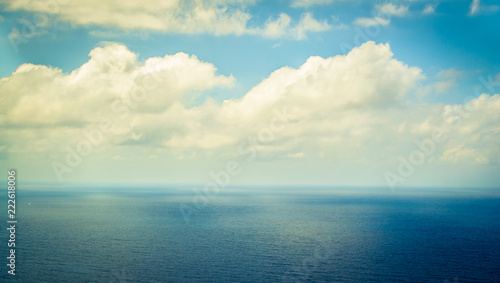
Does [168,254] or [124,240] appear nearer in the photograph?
[168,254]

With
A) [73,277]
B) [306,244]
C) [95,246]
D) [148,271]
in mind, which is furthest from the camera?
[306,244]

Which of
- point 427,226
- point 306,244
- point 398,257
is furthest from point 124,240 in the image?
point 427,226

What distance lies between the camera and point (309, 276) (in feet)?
209

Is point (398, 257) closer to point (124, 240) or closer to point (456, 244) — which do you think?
point (456, 244)

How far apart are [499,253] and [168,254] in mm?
82529

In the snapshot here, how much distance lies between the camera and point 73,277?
2397 inches

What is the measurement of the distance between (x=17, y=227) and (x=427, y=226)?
15282 centimetres

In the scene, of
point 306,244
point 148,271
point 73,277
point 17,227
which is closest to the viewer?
point 73,277

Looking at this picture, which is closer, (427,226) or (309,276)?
(309,276)

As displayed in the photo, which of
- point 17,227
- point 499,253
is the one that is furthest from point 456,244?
point 17,227

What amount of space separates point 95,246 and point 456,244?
100302 mm

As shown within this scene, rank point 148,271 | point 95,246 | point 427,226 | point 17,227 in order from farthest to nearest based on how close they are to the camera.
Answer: point 427,226 → point 17,227 → point 95,246 → point 148,271

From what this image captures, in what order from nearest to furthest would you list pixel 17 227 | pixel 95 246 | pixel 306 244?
pixel 95 246
pixel 306 244
pixel 17 227

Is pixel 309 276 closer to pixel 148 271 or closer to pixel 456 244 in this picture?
pixel 148 271
